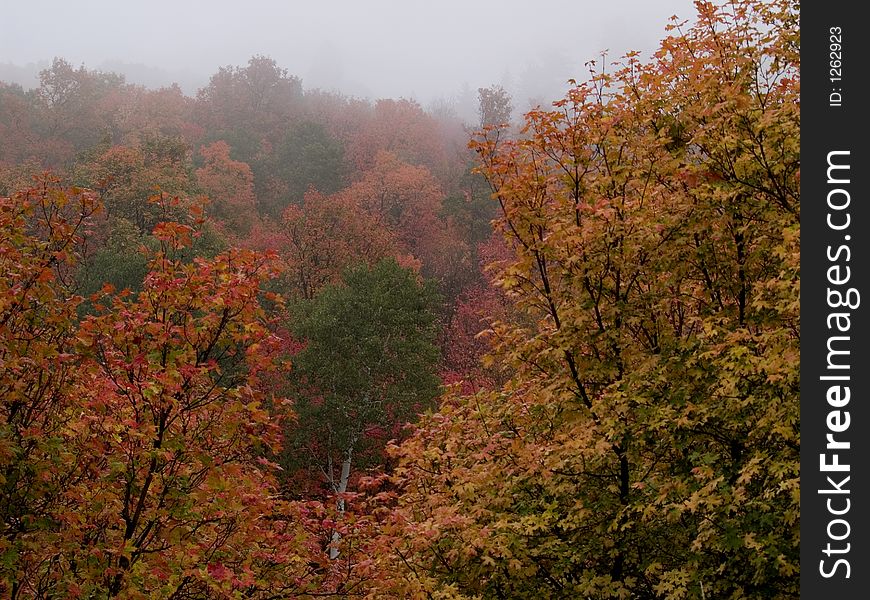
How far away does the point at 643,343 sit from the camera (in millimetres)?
10164

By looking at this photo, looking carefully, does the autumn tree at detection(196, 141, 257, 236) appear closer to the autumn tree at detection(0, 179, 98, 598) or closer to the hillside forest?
the hillside forest

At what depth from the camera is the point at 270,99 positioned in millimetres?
77312

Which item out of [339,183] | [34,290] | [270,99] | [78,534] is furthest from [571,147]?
[270,99]

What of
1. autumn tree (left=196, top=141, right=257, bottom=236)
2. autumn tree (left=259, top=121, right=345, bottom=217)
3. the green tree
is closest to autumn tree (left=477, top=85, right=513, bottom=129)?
autumn tree (left=259, top=121, right=345, bottom=217)

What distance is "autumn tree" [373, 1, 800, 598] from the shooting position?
8.31 metres

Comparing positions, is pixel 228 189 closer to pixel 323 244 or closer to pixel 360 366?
pixel 323 244

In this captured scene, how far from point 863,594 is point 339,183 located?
5606 cm

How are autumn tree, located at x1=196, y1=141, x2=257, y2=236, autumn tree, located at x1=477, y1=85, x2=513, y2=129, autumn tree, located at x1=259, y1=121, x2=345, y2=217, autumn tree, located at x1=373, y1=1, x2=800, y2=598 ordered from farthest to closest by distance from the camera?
autumn tree, located at x1=477, y1=85, x2=513, y2=129 < autumn tree, located at x1=259, y1=121, x2=345, y2=217 < autumn tree, located at x1=196, y1=141, x2=257, y2=236 < autumn tree, located at x1=373, y1=1, x2=800, y2=598

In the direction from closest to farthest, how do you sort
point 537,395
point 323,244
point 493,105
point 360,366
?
point 537,395 → point 360,366 → point 323,244 → point 493,105

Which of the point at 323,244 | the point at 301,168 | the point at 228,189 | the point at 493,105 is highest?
the point at 493,105

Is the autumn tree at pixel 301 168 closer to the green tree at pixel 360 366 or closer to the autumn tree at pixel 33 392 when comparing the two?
the green tree at pixel 360 366

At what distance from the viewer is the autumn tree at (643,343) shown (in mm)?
8312

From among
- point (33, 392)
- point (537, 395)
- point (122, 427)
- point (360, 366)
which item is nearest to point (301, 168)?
point (360, 366)

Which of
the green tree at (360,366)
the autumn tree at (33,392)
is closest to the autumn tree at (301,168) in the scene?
the green tree at (360,366)
